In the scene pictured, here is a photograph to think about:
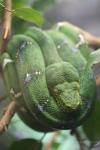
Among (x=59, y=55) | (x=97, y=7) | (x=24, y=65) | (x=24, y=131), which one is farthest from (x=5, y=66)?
(x=97, y=7)

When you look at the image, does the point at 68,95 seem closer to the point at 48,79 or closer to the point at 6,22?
the point at 48,79

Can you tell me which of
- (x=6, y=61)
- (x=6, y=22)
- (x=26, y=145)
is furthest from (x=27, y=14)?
(x=26, y=145)

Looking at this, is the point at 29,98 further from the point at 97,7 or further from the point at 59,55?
the point at 97,7

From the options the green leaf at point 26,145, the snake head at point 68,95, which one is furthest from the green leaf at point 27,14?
the green leaf at point 26,145

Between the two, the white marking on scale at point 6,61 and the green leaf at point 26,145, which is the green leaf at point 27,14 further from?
the green leaf at point 26,145

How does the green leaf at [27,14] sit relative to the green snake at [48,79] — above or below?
above

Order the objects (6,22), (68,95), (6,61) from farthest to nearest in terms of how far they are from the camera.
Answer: (6,61)
(6,22)
(68,95)

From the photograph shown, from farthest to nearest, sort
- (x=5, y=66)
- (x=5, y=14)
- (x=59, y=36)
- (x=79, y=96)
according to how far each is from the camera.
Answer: (x=59, y=36), (x=5, y=66), (x=5, y=14), (x=79, y=96)
